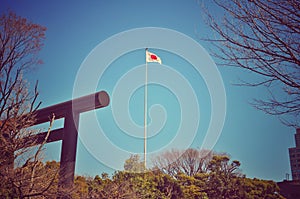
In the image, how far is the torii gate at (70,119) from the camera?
25.3ft

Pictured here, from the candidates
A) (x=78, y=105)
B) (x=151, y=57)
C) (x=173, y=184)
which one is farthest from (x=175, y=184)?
(x=78, y=105)

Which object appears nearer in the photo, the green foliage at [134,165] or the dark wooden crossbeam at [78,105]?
the dark wooden crossbeam at [78,105]

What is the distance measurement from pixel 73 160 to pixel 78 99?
1678 millimetres

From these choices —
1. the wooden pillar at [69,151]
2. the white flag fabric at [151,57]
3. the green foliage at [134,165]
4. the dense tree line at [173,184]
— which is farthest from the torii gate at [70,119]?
the white flag fabric at [151,57]

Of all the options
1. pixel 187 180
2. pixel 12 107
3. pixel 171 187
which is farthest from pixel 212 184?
pixel 12 107

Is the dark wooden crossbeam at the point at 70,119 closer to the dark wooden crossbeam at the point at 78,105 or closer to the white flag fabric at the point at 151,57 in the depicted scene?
the dark wooden crossbeam at the point at 78,105

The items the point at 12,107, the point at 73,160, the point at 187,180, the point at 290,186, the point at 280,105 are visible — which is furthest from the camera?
the point at 290,186

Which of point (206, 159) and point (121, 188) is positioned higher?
point (206, 159)

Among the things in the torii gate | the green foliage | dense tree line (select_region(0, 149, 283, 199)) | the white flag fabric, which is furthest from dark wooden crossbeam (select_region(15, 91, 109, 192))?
the white flag fabric

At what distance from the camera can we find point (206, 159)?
21.4 metres

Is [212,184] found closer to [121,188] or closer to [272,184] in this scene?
[272,184]

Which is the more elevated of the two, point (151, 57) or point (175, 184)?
point (151, 57)

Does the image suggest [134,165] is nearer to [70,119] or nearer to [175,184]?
[175,184]

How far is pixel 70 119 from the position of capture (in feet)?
25.9
